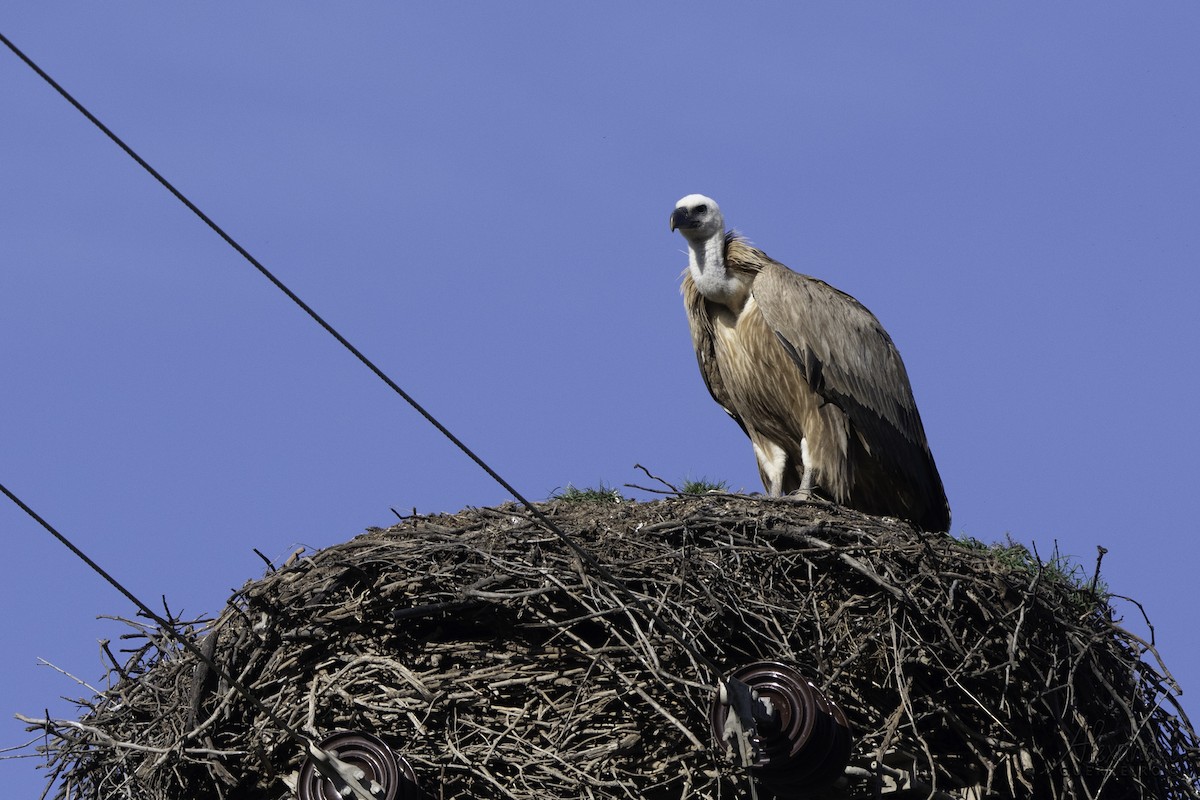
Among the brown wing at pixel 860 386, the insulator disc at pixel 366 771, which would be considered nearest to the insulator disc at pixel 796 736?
the insulator disc at pixel 366 771

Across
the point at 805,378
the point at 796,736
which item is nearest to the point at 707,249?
the point at 805,378

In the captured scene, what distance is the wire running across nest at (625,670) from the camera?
29.2ft

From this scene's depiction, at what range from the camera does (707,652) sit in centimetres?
905

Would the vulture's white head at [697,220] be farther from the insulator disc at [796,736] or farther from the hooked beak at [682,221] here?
the insulator disc at [796,736]

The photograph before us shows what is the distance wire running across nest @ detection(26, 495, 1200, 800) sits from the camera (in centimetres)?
889

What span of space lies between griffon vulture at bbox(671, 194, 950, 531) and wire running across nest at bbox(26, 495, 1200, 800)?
2.29 metres

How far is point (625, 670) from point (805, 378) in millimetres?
3532

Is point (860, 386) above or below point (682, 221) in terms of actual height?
below

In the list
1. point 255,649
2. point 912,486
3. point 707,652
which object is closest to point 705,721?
point 707,652

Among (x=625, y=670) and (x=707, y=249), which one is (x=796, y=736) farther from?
(x=707, y=249)

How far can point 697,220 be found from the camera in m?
12.5

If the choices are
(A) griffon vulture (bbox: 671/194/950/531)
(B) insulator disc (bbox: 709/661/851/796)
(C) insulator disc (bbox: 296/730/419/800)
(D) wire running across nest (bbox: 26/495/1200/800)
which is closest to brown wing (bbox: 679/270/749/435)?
(A) griffon vulture (bbox: 671/194/950/531)

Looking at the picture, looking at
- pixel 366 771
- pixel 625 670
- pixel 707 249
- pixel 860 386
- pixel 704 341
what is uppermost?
pixel 707 249

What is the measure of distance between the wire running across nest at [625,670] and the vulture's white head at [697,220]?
10.4 ft
